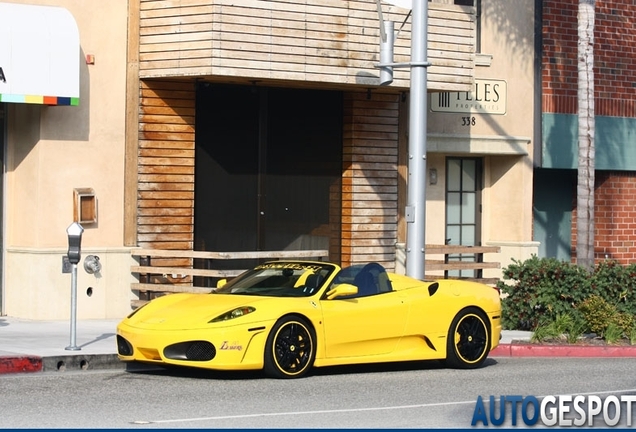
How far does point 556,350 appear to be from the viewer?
16.4 metres

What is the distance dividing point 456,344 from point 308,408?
152 inches

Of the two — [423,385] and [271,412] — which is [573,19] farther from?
[271,412]

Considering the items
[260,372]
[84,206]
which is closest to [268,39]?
[84,206]

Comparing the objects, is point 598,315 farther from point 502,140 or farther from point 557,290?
point 502,140

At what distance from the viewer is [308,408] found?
10852mm

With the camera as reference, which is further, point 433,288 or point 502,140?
point 502,140

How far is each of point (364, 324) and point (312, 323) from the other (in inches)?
29.1

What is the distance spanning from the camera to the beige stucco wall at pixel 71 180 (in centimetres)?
1839

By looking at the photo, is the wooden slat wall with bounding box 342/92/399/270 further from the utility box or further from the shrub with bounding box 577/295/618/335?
the shrub with bounding box 577/295/618/335

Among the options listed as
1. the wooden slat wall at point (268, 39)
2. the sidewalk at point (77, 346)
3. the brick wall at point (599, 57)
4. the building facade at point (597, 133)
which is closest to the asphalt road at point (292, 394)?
the sidewalk at point (77, 346)

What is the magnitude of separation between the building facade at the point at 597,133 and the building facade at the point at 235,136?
1235mm

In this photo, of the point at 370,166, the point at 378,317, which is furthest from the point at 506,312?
the point at 378,317

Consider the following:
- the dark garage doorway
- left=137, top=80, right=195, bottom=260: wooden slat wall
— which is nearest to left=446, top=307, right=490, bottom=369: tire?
left=137, top=80, right=195, bottom=260: wooden slat wall

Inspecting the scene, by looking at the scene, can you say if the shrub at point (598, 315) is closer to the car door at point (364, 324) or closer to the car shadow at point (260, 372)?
the car shadow at point (260, 372)
